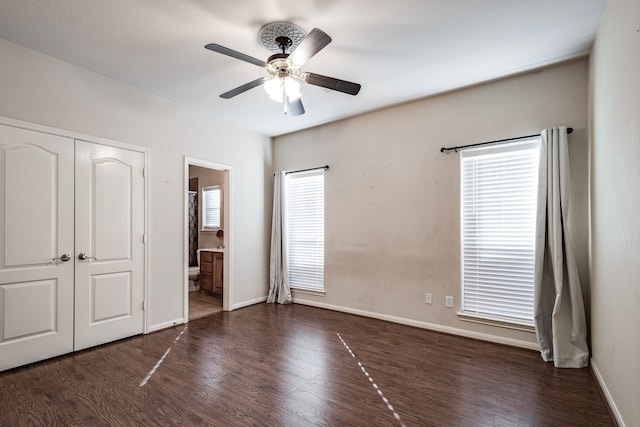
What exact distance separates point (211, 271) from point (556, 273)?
512 centimetres

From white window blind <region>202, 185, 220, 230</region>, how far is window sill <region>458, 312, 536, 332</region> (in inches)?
199

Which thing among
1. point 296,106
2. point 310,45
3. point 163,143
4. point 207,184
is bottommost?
point 207,184

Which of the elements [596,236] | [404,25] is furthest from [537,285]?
[404,25]

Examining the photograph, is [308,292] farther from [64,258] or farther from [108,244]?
[64,258]

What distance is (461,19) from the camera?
8.00 ft

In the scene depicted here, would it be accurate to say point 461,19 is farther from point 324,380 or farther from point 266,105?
point 324,380

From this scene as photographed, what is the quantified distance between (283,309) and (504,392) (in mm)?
3105

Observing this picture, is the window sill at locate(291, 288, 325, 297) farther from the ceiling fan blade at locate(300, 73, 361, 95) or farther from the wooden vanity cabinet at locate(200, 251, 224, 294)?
the ceiling fan blade at locate(300, 73, 361, 95)

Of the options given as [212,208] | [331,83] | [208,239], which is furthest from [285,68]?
[208,239]

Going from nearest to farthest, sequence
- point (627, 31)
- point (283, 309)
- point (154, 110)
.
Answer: point (627, 31) → point (154, 110) → point (283, 309)

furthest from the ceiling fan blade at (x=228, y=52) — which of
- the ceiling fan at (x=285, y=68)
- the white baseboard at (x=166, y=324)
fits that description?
the white baseboard at (x=166, y=324)

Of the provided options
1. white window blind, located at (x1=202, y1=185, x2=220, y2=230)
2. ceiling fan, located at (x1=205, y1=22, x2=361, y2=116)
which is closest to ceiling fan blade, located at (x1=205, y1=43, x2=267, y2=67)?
ceiling fan, located at (x1=205, y1=22, x2=361, y2=116)

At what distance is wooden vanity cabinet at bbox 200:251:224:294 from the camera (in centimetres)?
Answer: 562

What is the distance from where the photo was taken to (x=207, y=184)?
22.9 feet
